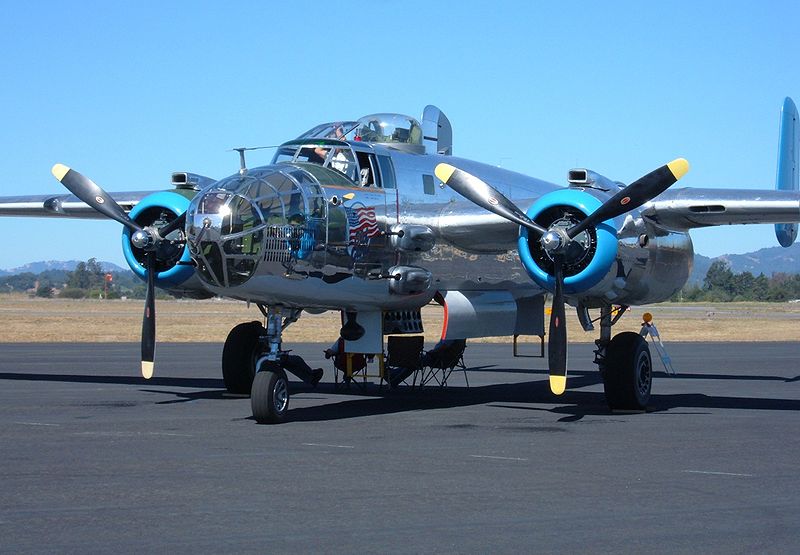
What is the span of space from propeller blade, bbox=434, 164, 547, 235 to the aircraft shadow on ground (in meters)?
3.08

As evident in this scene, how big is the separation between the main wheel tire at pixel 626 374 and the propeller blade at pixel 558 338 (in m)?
1.11

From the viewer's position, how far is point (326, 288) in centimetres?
1614

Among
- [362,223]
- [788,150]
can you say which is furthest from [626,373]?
[788,150]

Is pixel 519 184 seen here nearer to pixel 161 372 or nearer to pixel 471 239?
pixel 471 239

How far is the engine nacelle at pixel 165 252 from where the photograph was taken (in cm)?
1852

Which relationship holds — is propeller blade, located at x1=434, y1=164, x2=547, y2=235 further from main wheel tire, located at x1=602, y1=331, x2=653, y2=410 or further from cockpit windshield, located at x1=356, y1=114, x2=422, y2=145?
main wheel tire, located at x1=602, y1=331, x2=653, y2=410

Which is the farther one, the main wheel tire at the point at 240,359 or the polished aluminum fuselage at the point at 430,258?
the main wheel tire at the point at 240,359

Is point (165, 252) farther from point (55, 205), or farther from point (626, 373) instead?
point (626, 373)

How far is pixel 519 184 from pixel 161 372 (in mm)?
9803

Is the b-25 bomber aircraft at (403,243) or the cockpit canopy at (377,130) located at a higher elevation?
the cockpit canopy at (377,130)

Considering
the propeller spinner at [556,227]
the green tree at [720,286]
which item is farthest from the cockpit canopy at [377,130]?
the green tree at [720,286]

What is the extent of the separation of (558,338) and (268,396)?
4621mm

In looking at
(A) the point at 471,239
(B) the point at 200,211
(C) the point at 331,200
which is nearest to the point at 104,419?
(B) the point at 200,211

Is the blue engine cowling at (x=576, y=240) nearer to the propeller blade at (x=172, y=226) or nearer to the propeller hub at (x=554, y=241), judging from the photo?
the propeller hub at (x=554, y=241)
